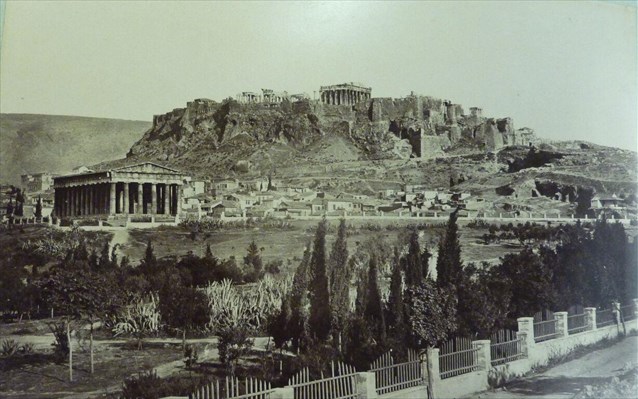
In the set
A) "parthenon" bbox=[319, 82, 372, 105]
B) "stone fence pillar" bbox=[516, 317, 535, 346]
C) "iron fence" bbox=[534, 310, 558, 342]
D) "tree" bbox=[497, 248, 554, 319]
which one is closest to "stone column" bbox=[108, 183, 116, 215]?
"parthenon" bbox=[319, 82, 372, 105]

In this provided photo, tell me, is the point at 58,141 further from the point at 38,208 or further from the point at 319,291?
the point at 319,291

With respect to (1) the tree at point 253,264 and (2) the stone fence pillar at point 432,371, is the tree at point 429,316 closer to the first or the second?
(2) the stone fence pillar at point 432,371

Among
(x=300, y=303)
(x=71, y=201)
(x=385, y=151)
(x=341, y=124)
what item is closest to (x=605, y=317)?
(x=385, y=151)

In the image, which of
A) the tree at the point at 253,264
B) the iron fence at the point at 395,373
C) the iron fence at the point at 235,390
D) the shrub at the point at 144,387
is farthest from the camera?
the iron fence at the point at 395,373

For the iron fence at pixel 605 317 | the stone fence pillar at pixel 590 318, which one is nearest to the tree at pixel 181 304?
the stone fence pillar at pixel 590 318

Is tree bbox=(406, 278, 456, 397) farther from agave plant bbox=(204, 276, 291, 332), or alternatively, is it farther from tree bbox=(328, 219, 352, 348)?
agave plant bbox=(204, 276, 291, 332)

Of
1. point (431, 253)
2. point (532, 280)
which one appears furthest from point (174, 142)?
point (532, 280)
